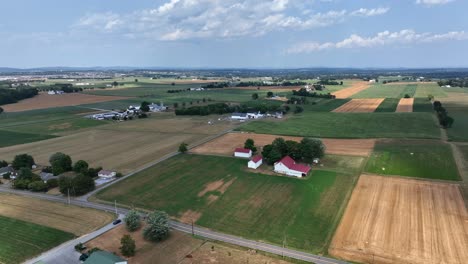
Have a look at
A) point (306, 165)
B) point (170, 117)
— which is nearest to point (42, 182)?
point (306, 165)

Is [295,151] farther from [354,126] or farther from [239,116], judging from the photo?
[239,116]

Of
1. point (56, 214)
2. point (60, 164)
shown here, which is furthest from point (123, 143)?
point (56, 214)

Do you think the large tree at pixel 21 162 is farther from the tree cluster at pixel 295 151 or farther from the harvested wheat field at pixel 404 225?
the harvested wheat field at pixel 404 225

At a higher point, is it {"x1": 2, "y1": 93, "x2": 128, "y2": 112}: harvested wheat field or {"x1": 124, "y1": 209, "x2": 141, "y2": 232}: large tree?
Result: {"x1": 2, "y1": 93, "x2": 128, "y2": 112}: harvested wheat field

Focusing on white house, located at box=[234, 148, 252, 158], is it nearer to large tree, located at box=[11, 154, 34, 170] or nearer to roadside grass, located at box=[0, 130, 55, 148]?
large tree, located at box=[11, 154, 34, 170]

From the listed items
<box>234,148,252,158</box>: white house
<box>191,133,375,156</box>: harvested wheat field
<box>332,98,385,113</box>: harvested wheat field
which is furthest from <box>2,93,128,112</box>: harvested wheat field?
<box>332,98,385,113</box>: harvested wheat field
